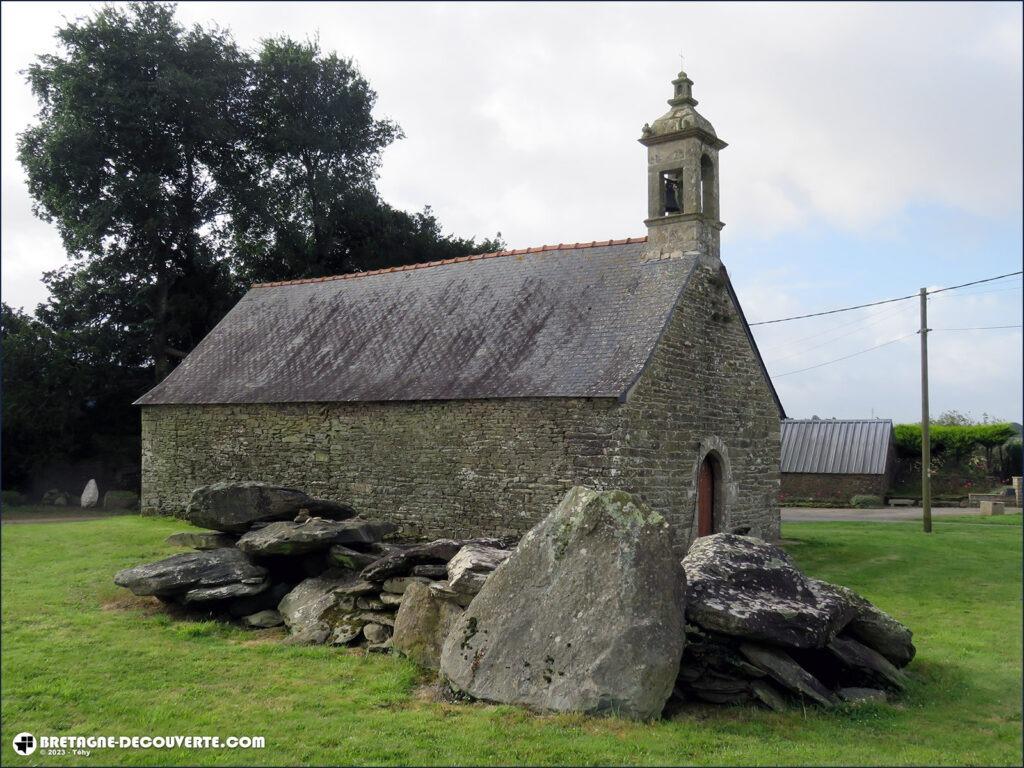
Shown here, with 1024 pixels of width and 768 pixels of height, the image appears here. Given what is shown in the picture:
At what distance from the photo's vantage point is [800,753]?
23.2ft

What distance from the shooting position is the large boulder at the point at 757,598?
8570 millimetres

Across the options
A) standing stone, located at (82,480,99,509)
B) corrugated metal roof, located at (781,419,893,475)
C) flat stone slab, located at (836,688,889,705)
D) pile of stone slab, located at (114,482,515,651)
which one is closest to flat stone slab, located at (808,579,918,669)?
flat stone slab, located at (836,688,889,705)

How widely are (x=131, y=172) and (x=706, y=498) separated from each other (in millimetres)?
25484

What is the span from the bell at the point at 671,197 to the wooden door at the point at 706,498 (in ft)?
18.1

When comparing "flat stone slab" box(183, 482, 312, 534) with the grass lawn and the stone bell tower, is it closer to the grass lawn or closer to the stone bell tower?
the grass lawn

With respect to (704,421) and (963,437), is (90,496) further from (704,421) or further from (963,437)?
(963,437)

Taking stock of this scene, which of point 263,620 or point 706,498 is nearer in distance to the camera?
point 263,620

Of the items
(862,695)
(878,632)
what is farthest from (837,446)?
(862,695)

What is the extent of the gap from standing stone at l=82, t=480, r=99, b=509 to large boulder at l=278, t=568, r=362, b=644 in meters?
18.2

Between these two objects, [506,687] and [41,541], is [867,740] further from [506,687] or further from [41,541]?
[41,541]

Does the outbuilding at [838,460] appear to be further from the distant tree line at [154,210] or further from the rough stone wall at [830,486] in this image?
the distant tree line at [154,210]

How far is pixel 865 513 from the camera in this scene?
100ft

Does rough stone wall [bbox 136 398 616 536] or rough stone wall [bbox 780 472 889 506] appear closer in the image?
rough stone wall [bbox 136 398 616 536]

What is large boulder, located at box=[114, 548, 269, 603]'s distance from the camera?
1180 centimetres
